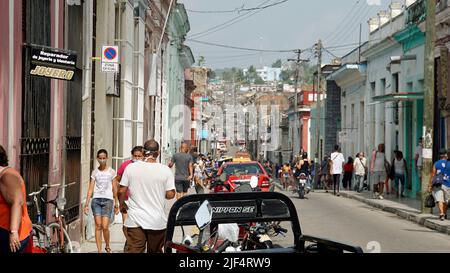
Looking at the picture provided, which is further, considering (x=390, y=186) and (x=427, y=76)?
(x=390, y=186)

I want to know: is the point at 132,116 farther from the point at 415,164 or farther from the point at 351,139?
the point at 351,139

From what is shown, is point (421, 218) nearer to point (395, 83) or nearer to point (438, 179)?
point (438, 179)

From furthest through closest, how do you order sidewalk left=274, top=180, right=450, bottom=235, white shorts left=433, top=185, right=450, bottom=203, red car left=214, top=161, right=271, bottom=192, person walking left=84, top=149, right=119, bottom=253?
red car left=214, top=161, right=271, bottom=192 → white shorts left=433, top=185, right=450, bottom=203 → sidewalk left=274, top=180, right=450, bottom=235 → person walking left=84, top=149, right=119, bottom=253

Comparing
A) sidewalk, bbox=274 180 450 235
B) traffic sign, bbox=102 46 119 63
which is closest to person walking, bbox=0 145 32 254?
traffic sign, bbox=102 46 119 63

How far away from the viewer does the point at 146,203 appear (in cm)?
955

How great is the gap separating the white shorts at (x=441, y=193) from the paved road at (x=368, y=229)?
0.81 m

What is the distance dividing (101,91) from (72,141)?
10.9 ft

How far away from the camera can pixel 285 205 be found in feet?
22.6

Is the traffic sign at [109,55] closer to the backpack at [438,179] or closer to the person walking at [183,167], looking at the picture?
the person walking at [183,167]

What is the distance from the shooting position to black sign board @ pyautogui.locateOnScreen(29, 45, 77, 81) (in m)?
Result: 11.0

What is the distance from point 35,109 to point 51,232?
1.72 m

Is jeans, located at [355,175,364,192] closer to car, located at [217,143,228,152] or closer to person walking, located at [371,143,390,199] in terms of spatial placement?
person walking, located at [371,143,390,199]

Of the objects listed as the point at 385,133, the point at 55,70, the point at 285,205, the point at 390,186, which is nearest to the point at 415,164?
the point at 390,186

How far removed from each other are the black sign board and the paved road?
16.0ft
